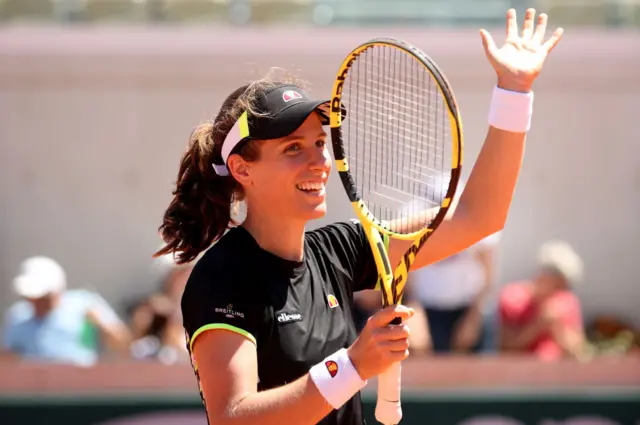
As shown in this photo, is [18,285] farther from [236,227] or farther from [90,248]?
[236,227]

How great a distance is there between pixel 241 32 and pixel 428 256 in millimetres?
6967

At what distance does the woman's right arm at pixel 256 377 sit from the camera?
2531mm

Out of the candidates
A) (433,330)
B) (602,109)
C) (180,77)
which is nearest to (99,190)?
(180,77)

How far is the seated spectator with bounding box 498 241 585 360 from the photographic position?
7.29 metres

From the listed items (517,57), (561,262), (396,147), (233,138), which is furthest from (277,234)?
(561,262)

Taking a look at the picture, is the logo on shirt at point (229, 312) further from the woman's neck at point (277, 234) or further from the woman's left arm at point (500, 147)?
the woman's left arm at point (500, 147)

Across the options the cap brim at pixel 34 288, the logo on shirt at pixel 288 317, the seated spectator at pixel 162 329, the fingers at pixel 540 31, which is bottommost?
the seated spectator at pixel 162 329

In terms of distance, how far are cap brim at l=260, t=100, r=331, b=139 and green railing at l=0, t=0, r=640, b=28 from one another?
7189 mm

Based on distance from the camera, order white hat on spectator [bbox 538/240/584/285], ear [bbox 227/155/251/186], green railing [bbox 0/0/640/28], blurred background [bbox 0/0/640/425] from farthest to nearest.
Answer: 1. green railing [bbox 0/0/640/28]
2. blurred background [bbox 0/0/640/425]
3. white hat on spectator [bbox 538/240/584/285]
4. ear [bbox 227/155/251/186]

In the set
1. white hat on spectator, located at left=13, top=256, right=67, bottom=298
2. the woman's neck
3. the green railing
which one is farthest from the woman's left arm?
the green railing

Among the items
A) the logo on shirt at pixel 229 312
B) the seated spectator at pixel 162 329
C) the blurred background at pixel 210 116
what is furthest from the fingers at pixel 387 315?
the blurred background at pixel 210 116

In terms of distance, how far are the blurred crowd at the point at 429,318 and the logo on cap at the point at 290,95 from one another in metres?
4.28

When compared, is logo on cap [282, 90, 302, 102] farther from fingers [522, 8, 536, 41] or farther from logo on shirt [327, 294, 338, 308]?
fingers [522, 8, 536, 41]

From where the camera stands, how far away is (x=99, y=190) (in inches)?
387
